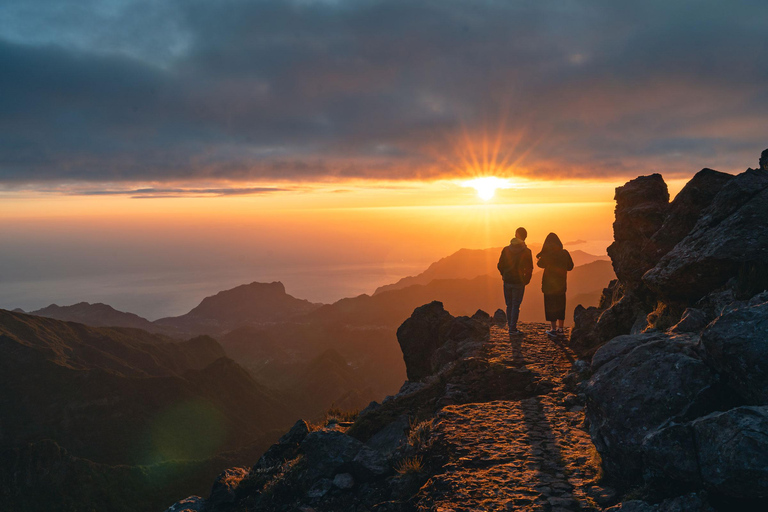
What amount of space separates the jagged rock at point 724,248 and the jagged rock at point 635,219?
3.35 metres

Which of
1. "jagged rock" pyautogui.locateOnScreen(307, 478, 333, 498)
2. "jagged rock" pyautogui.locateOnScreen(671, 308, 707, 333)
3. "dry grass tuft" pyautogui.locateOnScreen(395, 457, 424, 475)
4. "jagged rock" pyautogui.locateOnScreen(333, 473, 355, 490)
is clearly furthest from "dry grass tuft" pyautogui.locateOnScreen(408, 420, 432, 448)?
"jagged rock" pyautogui.locateOnScreen(671, 308, 707, 333)

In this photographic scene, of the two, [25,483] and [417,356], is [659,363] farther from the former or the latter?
[25,483]

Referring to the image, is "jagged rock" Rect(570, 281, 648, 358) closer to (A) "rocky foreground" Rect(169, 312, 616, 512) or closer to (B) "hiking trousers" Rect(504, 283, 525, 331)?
(A) "rocky foreground" Rect(169, 312, 616, 512)

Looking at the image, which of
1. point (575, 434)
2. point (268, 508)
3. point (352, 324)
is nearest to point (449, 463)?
point (575, 434)

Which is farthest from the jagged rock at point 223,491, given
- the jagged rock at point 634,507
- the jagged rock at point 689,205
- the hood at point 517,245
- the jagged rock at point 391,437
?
the jagged rock at point 689,205

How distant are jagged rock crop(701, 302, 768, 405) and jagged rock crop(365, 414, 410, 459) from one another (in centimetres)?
645

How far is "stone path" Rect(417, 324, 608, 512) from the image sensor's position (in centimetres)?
612

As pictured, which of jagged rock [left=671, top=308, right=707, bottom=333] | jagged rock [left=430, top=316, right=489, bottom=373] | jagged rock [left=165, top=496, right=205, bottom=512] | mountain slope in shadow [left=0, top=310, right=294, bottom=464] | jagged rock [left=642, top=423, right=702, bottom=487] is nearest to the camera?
jagged rock [left=642, top=423, right=702, bottom=487]

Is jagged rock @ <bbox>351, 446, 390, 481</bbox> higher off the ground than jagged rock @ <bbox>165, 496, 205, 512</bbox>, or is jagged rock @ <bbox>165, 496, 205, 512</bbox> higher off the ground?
jagged rock @ <bbox>351, 446, 390, 481</bbox>

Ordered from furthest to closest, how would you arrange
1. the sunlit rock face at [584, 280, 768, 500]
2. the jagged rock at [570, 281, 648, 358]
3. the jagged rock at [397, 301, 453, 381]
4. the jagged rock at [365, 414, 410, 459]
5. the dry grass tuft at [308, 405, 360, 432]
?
1. the jagged rock at [397, 301, 453, 381]
2. the dry grass tuft at [308, 405, 360, 432]
3. the jagged rock at [570, 281, 648, 358]
4. the jagged rock at [365, 414, 410, 459]
5. the sunlit rock face at [584, 280, 768, 500]

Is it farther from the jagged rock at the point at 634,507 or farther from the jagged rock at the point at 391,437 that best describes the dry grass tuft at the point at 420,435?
the jagged rock at the point at 634,507

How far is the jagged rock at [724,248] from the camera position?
7695 millimetres

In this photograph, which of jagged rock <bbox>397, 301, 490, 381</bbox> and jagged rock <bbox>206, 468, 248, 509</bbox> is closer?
jagged rock <bbox>206, 468, 248, 509</bbox>

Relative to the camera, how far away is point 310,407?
11731 cm
